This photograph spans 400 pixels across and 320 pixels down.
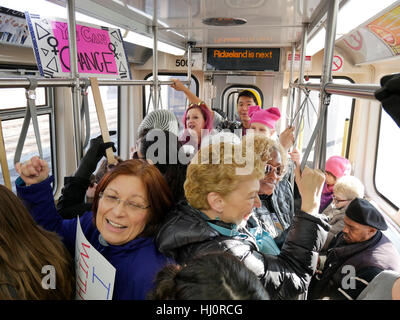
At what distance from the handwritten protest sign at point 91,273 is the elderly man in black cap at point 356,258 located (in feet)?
4.79

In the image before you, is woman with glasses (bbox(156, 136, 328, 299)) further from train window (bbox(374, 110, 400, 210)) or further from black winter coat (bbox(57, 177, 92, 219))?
train window (bbox(374, 110, 400, 210))

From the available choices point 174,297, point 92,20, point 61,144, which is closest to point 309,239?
point 174,297

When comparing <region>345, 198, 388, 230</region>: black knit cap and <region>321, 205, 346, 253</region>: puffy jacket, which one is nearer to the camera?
<region>345, 198, 388, 230</region>: black knit cap

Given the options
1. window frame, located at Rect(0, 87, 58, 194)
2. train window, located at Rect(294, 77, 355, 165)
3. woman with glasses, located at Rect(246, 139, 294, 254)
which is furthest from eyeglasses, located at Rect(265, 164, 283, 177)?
train window, located at Rect(294, 77, 355, 165)

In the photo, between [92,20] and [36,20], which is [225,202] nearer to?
[36,20]

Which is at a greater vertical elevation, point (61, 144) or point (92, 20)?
point (92, 20)

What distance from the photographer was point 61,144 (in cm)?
316

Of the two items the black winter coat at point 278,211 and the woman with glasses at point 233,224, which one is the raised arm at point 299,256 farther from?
the black winter coat at point 278,211

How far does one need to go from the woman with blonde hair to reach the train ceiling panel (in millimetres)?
1367

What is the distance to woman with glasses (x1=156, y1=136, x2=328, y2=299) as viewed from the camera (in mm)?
1031

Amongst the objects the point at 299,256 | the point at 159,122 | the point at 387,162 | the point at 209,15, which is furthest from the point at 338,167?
the point at 299,256

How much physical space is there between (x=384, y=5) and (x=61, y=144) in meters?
3.08

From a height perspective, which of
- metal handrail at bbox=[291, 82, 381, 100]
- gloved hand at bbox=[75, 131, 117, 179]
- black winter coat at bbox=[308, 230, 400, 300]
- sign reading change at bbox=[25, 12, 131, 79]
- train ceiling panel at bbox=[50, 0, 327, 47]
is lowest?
black winter coat at bbox=[308, 230, 400, 300]

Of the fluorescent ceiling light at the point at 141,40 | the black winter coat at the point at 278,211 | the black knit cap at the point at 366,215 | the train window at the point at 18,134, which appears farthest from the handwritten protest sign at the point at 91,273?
the fluorescent ceiling light at the point at 141,40
